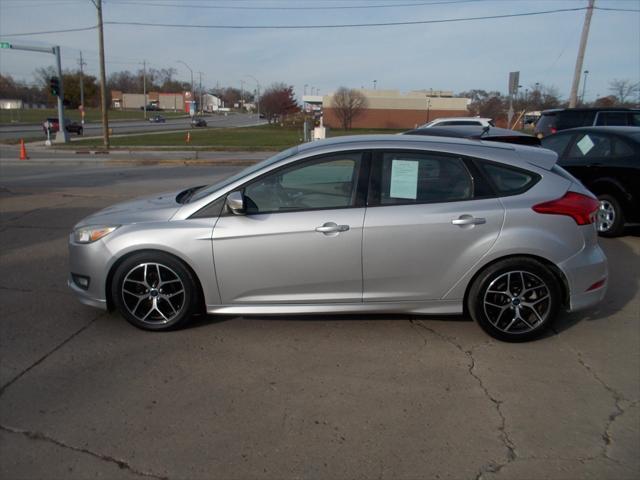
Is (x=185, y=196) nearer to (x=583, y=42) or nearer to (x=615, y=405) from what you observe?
(x=615, y=405)

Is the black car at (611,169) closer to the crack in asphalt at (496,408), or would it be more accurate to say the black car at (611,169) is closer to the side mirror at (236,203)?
the crack in asphalt at (496,408)

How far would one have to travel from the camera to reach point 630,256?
21.7 feet

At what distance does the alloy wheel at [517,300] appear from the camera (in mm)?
4129

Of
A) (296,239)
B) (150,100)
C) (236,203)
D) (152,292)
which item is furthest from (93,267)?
(150,100)

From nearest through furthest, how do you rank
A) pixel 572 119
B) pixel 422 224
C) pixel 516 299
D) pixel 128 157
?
pixel 422 224 < pixel 516 299 < pixel 572 119 < pixel 128 157

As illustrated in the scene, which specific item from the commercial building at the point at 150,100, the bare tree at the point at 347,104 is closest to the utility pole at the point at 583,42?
the bare tree at the point at 347,104

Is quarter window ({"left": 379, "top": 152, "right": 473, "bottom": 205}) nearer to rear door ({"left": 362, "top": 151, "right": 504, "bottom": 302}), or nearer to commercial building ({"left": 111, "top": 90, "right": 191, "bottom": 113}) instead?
rear door ({"left": 362, "top": 151, "right": 504, "bottom": 302})

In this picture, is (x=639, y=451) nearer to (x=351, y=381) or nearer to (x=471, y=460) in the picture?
(x=471, y=460)

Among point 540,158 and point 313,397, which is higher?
point 540,158

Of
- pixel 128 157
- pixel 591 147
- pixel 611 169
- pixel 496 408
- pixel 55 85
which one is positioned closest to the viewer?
pixel 496 408

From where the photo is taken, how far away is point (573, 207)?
4109 mm

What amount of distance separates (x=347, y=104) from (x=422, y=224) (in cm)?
6426

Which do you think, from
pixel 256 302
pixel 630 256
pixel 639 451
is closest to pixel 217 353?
pixel 256 302

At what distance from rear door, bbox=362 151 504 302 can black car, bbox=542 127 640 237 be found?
4202 mm
